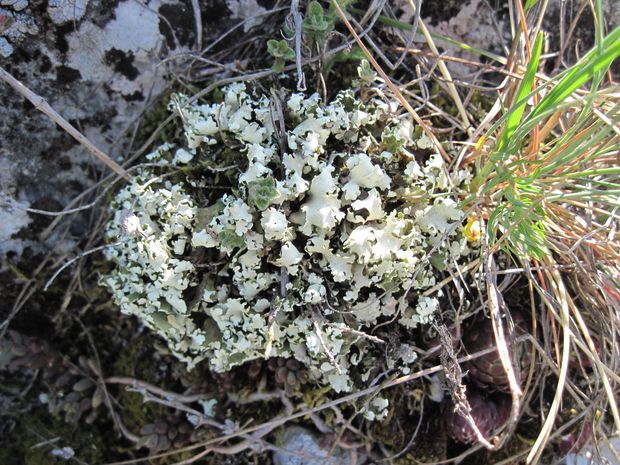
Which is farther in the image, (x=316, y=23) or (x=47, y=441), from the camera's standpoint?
(x=47, y=441)

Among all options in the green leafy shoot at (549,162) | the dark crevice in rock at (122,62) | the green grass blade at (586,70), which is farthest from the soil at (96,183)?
the green grass blade at (586,70)

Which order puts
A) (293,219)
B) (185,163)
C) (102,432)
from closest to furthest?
(293,219)
(185,163)
(102,432)

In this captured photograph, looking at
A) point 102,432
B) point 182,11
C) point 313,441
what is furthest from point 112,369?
point 182,11

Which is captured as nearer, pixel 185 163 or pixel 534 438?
pixel 185 163

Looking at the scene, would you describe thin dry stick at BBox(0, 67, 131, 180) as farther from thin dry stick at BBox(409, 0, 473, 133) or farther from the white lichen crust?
thin dry stick at BBox(409, 0, 473, 133)

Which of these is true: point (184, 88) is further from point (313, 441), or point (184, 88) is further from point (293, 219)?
point (313, 441)

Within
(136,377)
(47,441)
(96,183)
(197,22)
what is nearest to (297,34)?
(197,22)

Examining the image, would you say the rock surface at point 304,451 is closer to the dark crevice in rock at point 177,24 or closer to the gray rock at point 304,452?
the gray rock at point 304,452

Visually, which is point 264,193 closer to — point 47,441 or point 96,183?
point 96,183

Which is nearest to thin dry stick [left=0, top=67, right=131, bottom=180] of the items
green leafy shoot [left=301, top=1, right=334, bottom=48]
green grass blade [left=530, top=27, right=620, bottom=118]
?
green leafy shoot [left=301, top=1, right=334, bottom=48]
